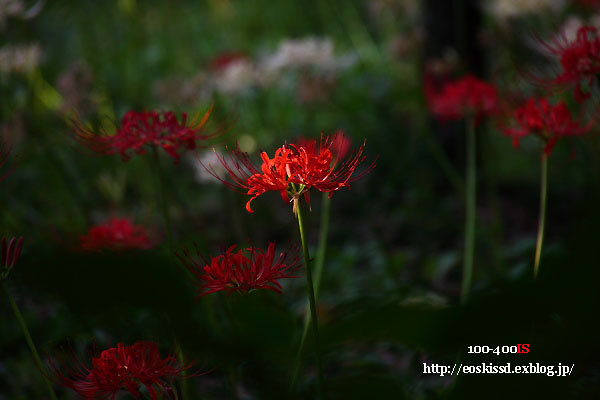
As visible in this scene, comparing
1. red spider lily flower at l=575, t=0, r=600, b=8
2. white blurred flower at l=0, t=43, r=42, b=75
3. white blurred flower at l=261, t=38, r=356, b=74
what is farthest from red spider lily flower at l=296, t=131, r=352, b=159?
red spider lily flower at l=575, t=0, r=600, b=8

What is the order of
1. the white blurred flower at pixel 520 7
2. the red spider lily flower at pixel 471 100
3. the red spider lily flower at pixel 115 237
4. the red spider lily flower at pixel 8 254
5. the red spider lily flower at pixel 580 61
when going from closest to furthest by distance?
the red spider lily flower at pixel 8 254, the red spider lily flower at pixel 580 61, the red spider lily flower at pixel 115 237, the red spider lily flower at pixel 471 100, the white blurred flower at pixel 520 7

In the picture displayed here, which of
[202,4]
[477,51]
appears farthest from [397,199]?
[202,4]

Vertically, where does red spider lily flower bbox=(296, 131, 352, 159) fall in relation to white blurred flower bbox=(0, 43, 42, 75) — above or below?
below

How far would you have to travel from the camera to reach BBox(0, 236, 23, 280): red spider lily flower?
1.79 ft

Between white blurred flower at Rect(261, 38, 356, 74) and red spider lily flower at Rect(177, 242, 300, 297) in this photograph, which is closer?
red spider lily flower at Rect(177, 242, 300, 297)

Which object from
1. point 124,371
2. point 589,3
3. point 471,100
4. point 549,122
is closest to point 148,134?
point 124,371

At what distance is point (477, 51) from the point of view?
216 centimetres

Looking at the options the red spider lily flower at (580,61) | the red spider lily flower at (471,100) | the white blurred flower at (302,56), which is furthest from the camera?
the white blurred flower at (302,56)

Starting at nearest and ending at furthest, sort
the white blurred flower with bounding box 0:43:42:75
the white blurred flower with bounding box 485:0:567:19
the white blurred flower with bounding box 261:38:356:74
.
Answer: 1. the white blurred flower with bounding box 0:43:42:75
2. the white blurred flower with bounding box 485:0:567:19
3. the white blurred flower with bounding box 261:38:356:74

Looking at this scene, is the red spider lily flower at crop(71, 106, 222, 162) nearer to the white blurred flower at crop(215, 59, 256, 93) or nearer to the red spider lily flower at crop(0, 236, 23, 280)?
the red spider lily flower at crop(0, 236, 23, 280)

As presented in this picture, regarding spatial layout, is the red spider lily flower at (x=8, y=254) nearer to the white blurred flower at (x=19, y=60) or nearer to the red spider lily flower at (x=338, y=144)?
the red spider lily flower at (x=338, y=144)

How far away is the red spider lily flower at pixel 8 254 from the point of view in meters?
0.55

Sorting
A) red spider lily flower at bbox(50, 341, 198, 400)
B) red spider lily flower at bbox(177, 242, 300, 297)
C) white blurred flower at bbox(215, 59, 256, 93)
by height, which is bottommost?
red spider lily flower at bbox(50, 341, 198, 400)

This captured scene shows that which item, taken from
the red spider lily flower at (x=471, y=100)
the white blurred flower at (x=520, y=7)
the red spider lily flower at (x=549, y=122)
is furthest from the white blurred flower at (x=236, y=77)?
the red spider lily flower at (x=549, y=122)
